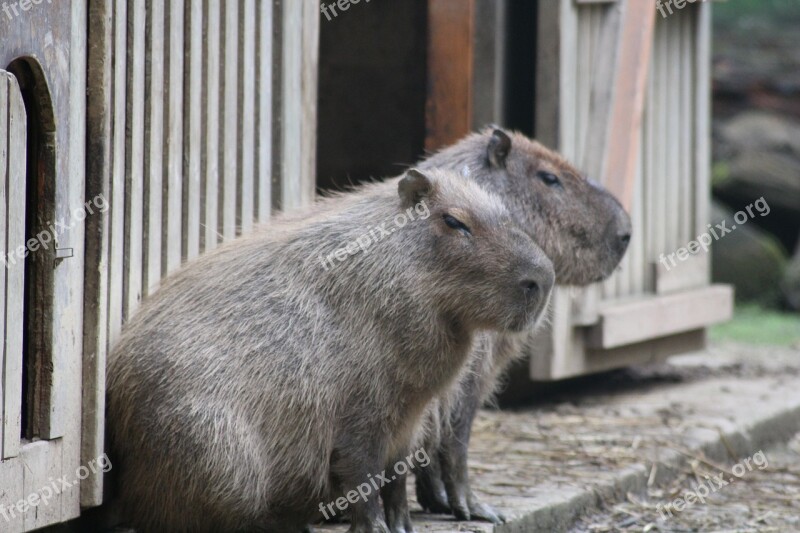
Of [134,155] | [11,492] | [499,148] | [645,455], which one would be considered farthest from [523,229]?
[11,492]

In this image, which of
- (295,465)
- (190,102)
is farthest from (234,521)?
(190,102)

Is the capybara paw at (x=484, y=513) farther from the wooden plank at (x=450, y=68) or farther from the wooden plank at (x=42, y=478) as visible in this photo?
the wooden plank at (x=450, y=68)

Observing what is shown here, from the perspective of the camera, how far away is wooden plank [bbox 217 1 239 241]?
4.96m

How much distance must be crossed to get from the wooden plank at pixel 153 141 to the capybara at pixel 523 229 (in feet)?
3.83

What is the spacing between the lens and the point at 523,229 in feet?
16.9

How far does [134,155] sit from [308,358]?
93cm

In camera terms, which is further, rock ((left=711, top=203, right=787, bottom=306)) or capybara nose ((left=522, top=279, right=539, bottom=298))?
rock ((left=711, top=203, right=787, bottom=306))

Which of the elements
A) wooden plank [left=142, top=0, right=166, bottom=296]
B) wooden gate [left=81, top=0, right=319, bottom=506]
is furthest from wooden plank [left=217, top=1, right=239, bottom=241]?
wooden plank [left=142, top=0, right=166, bottom=296]

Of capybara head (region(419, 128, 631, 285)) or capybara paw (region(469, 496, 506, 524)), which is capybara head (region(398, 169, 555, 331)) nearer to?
capybara head (region(419, 128, 631, 285))

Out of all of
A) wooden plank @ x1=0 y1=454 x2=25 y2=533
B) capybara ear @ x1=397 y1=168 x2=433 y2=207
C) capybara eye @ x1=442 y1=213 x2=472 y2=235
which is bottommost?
wooden plank @ x1=0 y1=454 x2=25 y2=533

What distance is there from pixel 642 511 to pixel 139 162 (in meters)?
2.74

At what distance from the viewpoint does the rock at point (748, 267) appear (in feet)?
42.4

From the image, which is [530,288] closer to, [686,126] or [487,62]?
[487,62]

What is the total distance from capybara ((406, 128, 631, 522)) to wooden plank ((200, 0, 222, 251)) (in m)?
0.86
